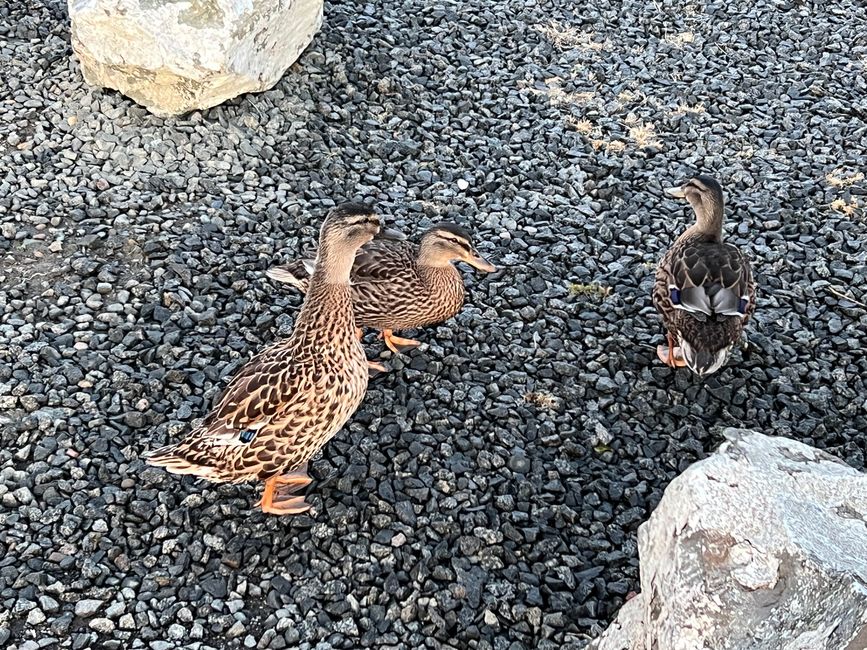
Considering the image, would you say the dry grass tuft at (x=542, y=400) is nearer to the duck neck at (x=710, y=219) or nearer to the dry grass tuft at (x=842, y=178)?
the duck neck at (x=710, y=219)

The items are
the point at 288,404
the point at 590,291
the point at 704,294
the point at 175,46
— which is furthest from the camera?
the point at 175,46

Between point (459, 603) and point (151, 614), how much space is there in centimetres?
129

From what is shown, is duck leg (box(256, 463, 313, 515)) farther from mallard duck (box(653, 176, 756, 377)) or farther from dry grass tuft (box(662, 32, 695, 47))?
dry grass tuft (box(662, 32, 695, 47))

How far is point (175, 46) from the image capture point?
6.41m

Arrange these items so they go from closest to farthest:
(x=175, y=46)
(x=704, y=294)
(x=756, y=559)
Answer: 1. (x=756, y=559)
2. (x=704, y=294)
3. (x=175, y=46)

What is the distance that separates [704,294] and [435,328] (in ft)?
5.04

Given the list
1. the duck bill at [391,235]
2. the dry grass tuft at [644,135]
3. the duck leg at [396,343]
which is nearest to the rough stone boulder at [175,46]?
the duck bill at [391,235]

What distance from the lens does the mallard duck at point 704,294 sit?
195 inches

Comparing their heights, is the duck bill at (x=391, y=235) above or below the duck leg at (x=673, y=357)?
above

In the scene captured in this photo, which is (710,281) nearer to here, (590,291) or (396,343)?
(590,291)

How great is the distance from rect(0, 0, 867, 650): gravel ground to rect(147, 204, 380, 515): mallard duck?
0.93ft

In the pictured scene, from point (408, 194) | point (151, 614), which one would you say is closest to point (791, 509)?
point (151, 614)

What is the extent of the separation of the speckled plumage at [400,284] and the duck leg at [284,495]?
1067mm

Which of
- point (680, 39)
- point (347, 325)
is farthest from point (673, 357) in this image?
point (680, 39)
